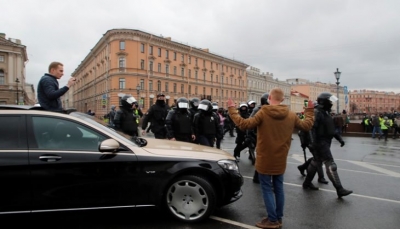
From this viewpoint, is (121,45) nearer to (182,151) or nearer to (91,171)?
(182,151)

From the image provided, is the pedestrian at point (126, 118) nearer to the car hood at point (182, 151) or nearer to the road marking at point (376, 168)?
the car hood at point (182, 151)

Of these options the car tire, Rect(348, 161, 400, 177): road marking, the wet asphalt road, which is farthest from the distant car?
Rect(348, 161, 400, 177): road marking

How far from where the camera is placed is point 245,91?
10031 centimetres

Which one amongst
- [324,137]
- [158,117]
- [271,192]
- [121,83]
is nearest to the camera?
[271,192]

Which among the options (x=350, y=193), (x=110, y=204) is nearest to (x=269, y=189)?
(x=110, y=204)

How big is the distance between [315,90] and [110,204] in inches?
5910

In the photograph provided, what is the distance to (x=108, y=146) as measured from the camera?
3926 mm

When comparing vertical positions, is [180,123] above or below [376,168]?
above

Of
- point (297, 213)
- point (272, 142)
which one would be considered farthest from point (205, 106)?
point (272, 142)

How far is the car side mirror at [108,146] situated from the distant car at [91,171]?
1 centimetres

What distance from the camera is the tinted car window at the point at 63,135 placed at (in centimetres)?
399

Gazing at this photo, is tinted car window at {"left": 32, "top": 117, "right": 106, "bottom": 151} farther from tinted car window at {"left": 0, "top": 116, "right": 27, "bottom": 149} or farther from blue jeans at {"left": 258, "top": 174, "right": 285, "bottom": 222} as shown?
blue jeans at {"left": 258, "top": 174, "right": 285, "bottom": 222}

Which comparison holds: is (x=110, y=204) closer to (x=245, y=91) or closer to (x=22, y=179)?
(x=22, y=179)

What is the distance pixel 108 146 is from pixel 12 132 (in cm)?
118
